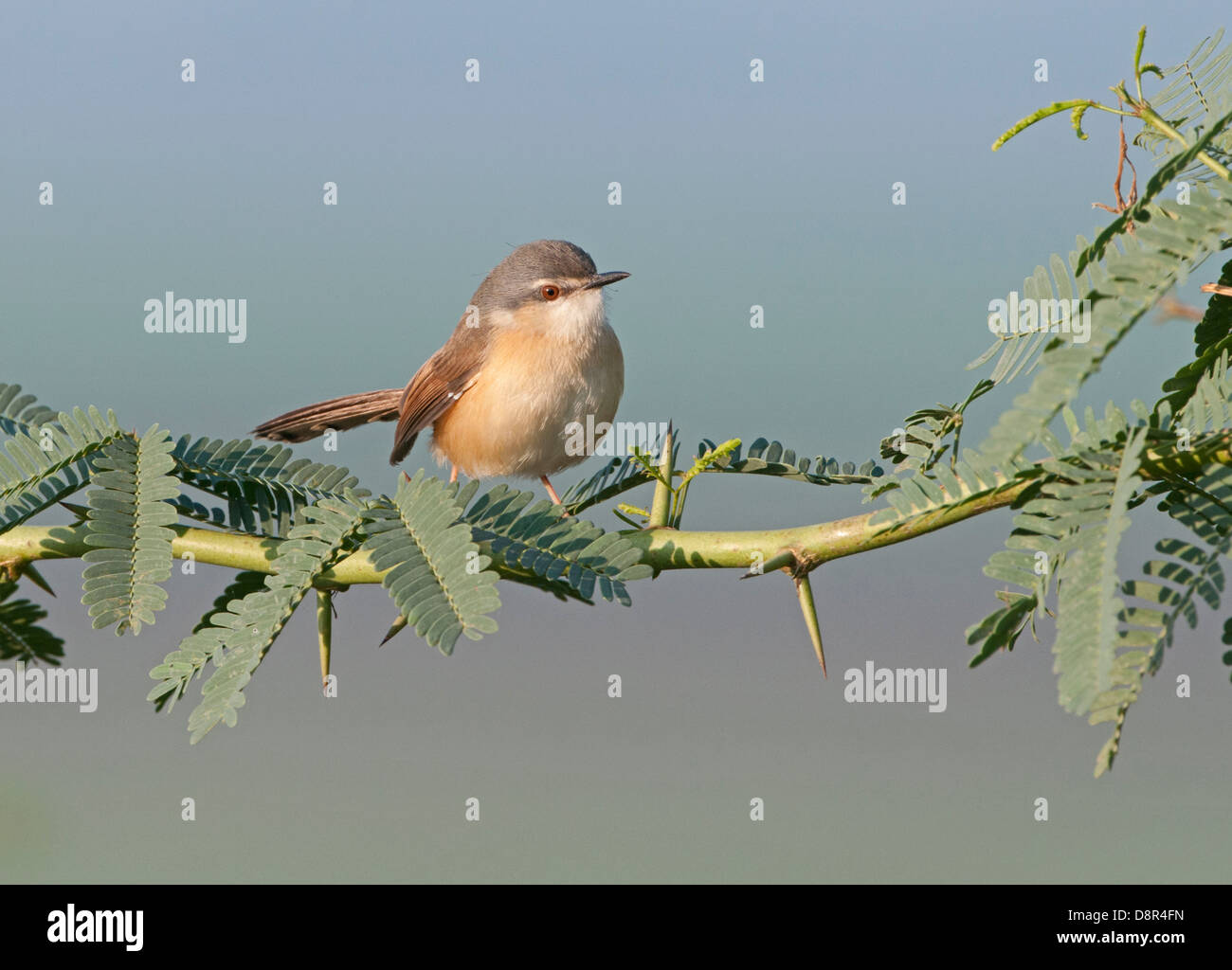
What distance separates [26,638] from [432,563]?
997mm

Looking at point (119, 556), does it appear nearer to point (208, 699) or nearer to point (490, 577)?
point (208, 699)

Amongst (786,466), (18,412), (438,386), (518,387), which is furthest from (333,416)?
(786,466)

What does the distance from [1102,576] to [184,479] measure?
1585 millimetres

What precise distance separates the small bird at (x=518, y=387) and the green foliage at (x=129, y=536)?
2233 mm

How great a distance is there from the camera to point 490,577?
150 centimetres

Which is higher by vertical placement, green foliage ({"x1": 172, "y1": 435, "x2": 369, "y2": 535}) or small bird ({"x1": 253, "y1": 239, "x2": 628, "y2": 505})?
small bird ({"x1": 253, "y1": 239, "x2": 628, "y2": 505})

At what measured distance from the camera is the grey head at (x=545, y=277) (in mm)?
4953

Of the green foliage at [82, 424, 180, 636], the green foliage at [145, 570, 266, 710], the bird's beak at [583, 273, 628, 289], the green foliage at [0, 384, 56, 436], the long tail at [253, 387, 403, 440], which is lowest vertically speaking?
the green foliage at [145, 570, 266, 710]

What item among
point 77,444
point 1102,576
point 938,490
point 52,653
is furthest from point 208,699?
point 1102,576

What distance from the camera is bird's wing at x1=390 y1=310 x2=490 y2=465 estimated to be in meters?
4.60

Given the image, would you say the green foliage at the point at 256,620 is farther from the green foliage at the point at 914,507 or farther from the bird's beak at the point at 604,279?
the bird's beak at the point at 604,279

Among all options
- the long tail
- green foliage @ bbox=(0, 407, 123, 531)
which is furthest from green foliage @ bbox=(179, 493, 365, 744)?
the long tail

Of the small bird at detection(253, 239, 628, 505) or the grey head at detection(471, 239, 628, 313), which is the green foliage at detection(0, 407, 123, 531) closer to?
the small bird at detection(253, 239, 628, 505)

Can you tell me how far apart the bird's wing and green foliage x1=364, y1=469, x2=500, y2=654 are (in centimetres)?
281
